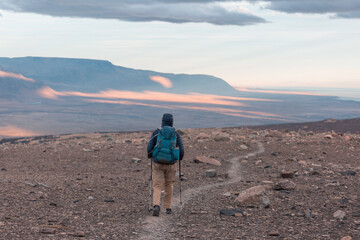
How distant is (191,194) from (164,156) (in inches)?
135

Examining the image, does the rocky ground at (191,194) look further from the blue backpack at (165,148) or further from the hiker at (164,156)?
the blue backpack at (165,148)

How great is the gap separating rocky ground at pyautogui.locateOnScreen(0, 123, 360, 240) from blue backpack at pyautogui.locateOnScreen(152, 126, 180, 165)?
1.31 meters

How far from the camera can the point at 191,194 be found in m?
14.0

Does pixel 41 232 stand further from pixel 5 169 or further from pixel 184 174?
pixel 5 169

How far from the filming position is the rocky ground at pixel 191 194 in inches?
385

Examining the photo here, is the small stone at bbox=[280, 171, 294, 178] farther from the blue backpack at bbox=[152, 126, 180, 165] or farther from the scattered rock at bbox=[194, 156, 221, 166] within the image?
the blue backpack at bbox=[152, 126, 180, 165]

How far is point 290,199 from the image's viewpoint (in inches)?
498

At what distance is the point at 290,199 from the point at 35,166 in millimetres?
10611

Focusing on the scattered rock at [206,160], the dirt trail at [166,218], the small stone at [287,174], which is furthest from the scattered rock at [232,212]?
the scattered rock at [206,160]

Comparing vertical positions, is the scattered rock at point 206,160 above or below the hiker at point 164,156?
below

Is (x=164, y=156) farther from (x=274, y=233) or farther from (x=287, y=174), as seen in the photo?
(x=287, y=174)

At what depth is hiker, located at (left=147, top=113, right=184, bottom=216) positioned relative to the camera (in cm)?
1092

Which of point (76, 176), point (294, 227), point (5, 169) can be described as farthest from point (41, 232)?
point (5, 169)

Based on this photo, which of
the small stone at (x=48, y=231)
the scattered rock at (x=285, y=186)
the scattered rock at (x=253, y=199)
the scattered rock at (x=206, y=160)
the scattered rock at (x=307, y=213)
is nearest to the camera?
the small stone at (x=48, y=231)
